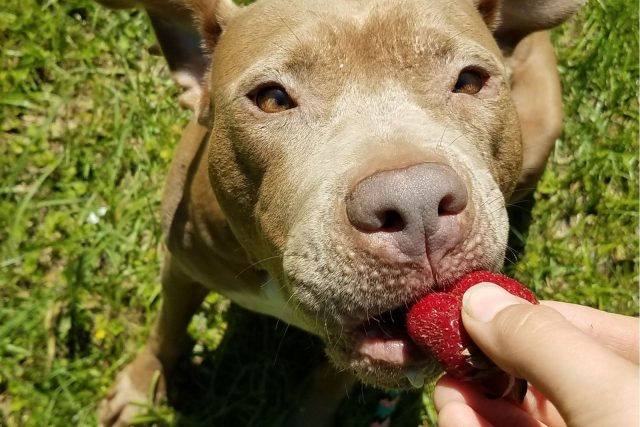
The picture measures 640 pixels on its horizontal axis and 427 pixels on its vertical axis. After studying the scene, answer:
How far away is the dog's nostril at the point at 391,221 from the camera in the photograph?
2170 mm

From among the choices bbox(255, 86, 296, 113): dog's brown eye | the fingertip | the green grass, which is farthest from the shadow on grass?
the fingertip

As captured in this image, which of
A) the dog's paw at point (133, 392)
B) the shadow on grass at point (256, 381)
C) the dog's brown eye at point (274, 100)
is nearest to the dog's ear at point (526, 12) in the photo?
the dog's brown eye at point (274, 100)

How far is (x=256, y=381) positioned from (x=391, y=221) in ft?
9.65

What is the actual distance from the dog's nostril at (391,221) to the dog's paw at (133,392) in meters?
2.74

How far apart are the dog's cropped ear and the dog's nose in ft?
4.58

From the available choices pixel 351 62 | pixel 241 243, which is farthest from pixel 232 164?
pixel 351 62

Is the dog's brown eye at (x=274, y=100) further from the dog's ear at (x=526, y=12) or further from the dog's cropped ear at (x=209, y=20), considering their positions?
the dog's ear at (x=526, y=12)

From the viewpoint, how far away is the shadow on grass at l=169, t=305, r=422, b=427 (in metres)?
4.71

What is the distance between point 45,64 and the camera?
A: 17.5ft

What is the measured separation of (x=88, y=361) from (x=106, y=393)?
9.6 inches

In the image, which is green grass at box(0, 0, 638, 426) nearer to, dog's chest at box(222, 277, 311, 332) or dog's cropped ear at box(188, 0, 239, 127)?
dog's chest at box(222, 277, 311, 332)

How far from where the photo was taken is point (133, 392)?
4445 mm

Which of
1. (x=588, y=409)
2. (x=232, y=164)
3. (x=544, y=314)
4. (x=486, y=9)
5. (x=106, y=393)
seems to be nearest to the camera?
(x=588, y=409)

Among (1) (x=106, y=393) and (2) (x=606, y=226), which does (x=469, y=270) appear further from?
(2) (x=606, y=226)
